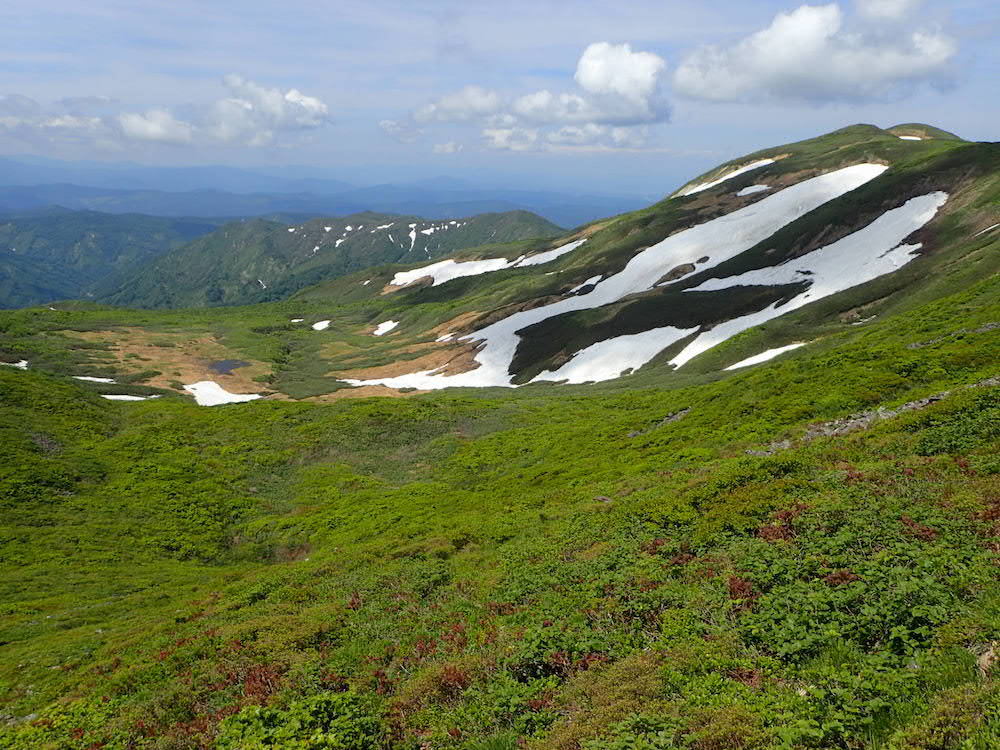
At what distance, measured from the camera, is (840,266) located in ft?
246

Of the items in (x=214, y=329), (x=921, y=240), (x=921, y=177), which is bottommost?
(x=214, y=329)

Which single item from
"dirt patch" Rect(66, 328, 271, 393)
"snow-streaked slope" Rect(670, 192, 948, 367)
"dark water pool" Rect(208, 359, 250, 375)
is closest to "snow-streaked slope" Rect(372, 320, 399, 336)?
"dirt patch" Rect(66, 328, 271, 393)

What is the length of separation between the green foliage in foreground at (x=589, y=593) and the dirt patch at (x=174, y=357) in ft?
210

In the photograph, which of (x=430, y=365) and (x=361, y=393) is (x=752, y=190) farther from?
(x=361, y=393)

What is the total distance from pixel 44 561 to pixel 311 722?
29.0 m

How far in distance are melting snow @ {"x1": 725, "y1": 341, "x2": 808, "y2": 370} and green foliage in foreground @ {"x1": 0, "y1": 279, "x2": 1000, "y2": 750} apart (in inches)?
579

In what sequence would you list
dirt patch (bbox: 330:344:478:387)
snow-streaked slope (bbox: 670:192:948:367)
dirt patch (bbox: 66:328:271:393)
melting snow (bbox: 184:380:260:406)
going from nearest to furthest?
snow-streaked slope (bbox: 670:192:948:367) → melting snow (bbox: 184:380:260:406) → dirt patch (bbox: 330:344:478:387) → dirt patch (bbox: 66:328:271:393)

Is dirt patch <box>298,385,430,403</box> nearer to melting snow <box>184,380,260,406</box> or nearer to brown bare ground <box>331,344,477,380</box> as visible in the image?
brown bare ground <box>331,344,477,380</box>

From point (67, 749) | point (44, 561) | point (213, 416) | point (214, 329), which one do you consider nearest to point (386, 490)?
point (44, 561)

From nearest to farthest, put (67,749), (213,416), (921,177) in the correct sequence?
1. (67,749)
2. (213,416)
3. (921,177)

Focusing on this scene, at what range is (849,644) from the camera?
9562 millimetres

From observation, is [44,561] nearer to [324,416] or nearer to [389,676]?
[389,676]

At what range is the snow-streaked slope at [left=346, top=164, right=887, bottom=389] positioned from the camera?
322 ft

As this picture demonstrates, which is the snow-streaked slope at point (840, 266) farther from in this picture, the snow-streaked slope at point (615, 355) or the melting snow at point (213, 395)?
the melting snow at point (213, 395)
